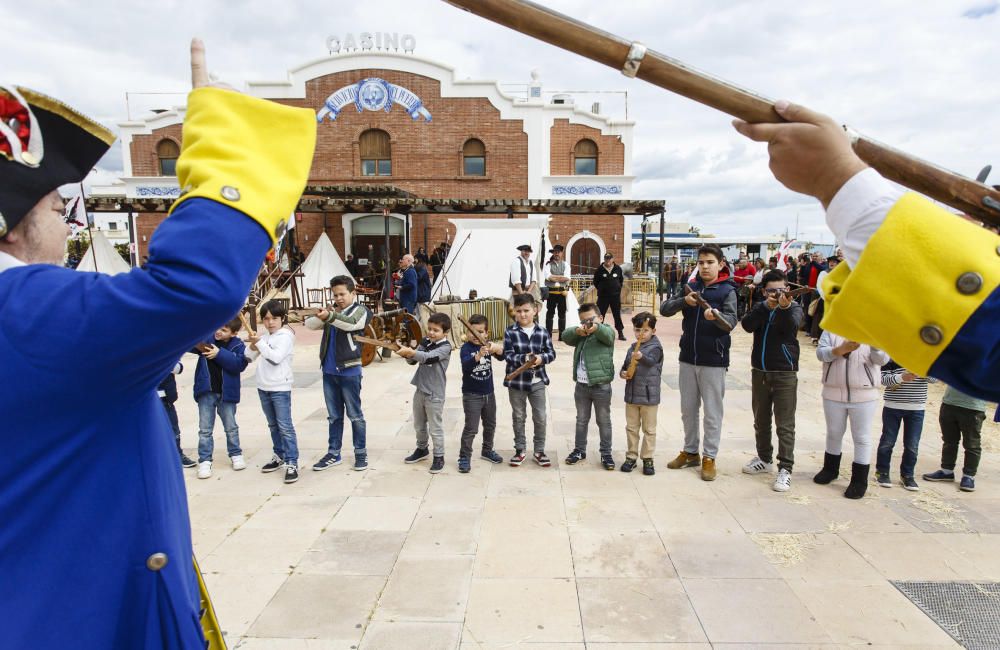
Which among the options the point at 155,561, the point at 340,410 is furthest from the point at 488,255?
the point at 155,561

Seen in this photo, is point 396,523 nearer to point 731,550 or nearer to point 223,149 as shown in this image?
point 731,550

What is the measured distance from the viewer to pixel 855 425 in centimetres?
481

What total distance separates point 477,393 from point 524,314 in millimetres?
941

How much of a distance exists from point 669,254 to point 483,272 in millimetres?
33914

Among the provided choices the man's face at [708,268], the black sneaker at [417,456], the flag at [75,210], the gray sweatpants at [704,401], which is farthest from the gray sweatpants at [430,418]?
the flag at [75,210]

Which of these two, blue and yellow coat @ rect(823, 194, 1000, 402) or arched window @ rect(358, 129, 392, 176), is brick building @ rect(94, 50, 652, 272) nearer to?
arched window @ rect(358, 129, 392, 176)

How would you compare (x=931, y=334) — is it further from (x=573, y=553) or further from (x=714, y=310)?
(x=714, y=310)

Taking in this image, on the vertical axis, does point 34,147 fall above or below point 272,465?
above

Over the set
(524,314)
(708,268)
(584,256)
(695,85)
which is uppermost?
(584,256)

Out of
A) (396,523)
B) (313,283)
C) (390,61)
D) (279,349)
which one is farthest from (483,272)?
(390,61)

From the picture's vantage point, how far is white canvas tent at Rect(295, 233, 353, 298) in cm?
1786

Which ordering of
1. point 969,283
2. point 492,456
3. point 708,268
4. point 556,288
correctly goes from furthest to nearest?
point 556,288 < point 492,456 < point 708,268 < point 969,283

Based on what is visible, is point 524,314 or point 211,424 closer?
point 211,424

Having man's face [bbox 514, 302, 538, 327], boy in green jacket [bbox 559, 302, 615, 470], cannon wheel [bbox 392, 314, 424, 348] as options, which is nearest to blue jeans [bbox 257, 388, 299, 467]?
man's face [bbox 514, 302, 538, 327]
